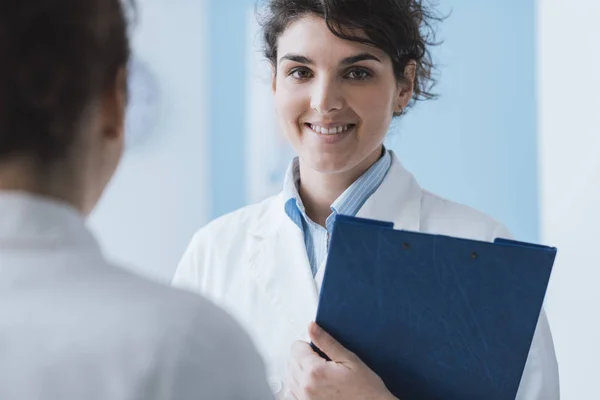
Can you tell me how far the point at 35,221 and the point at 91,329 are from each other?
0.29 ft

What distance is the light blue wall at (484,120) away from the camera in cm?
229

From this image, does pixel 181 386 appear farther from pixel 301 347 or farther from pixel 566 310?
pixel 566 310

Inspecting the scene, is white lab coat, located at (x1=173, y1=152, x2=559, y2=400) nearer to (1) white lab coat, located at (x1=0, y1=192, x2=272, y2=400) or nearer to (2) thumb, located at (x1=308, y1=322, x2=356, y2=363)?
(2) thumb, located at (x1=308, y1=322, x2=356, y2=363)

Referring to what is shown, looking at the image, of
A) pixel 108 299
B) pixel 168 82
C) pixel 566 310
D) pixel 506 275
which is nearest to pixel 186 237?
pixel 168 82

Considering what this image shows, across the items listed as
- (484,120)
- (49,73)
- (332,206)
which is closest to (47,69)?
(49,73)

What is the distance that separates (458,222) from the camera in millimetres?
1341

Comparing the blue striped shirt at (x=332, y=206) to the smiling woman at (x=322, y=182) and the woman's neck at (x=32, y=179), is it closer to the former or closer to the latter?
the smiling woman at (x=322, y=182)

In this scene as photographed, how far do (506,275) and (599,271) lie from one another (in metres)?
0.80

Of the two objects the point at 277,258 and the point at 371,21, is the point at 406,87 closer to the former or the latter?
the point at 371,21

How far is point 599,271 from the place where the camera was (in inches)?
65.1

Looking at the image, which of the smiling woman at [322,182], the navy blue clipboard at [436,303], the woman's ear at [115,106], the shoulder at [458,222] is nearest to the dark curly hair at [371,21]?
the smiling woman at [322,182]

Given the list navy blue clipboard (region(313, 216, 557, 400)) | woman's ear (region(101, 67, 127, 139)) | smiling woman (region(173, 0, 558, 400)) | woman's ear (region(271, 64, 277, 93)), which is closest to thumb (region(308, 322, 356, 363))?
navy blue clipboard (region(313, 216, 557, 400))

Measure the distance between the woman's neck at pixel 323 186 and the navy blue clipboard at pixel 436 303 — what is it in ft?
1.50

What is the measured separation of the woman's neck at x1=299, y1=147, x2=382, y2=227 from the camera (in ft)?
4.65
